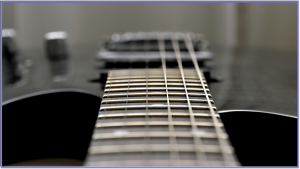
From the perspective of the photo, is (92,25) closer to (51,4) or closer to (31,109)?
(51,4)

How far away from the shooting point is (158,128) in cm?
43

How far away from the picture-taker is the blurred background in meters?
1.58

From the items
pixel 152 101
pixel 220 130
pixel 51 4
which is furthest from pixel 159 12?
pixel 220 130

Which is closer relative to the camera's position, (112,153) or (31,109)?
(112,153)

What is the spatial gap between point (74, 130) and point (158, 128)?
42 cm

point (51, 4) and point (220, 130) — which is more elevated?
point (51, 4)

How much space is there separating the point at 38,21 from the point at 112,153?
4.82 feet

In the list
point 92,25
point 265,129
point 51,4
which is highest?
point 51,4

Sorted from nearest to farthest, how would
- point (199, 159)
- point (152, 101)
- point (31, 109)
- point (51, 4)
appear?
point (199, 159) → point (152, 101) → point (31, 109) → point (51, 4)

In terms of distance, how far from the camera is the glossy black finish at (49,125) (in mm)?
693

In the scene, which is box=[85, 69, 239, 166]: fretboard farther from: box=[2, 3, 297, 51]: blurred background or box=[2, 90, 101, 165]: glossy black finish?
box=[2, 3, 297, 51]: blurred background

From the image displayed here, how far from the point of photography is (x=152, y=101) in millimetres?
514

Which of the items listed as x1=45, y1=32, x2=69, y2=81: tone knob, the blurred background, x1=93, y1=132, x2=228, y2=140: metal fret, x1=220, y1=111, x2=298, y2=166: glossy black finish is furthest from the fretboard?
the blurred background

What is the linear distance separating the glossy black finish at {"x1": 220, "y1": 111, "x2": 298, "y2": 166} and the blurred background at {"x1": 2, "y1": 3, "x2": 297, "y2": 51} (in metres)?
1.04
